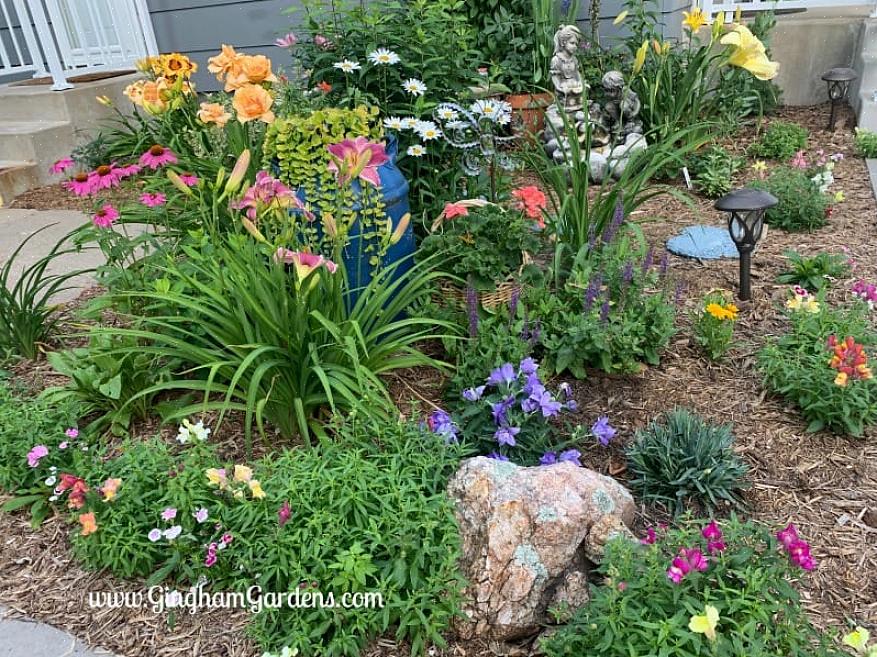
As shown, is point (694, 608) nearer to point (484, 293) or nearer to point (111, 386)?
point (484, 293)

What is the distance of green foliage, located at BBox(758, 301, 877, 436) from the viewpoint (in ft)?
7.30

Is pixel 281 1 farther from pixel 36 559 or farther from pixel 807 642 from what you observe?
pixel 807 642

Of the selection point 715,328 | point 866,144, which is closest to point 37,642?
point 715,328

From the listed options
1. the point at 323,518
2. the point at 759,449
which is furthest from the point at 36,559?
the point at 759,449

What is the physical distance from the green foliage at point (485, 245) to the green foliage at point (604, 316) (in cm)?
18

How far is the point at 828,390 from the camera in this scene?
2.24 m

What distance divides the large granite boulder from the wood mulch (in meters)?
0.12

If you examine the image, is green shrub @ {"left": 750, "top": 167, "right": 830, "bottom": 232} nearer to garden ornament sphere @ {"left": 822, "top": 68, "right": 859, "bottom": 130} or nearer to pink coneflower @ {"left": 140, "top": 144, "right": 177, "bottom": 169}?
garden ornament sphere @ {"left": 822, "top": 68, "right": 859, "bottom": 130}

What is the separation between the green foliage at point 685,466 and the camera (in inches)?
79.6

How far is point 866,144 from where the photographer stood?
4637 mm

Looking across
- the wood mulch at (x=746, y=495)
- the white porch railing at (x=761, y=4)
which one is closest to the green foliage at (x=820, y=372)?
the wood mulch at (x=746, y=495)

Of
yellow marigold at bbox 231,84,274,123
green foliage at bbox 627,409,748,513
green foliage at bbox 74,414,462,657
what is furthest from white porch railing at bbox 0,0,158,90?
green foliage at bbox 627,409,748,513

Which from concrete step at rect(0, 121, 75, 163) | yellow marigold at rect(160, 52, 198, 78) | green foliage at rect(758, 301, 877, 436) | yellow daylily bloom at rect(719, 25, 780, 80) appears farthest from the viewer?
concrete step at rect(0, 121, 75, 163)

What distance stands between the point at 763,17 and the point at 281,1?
3.90 m
